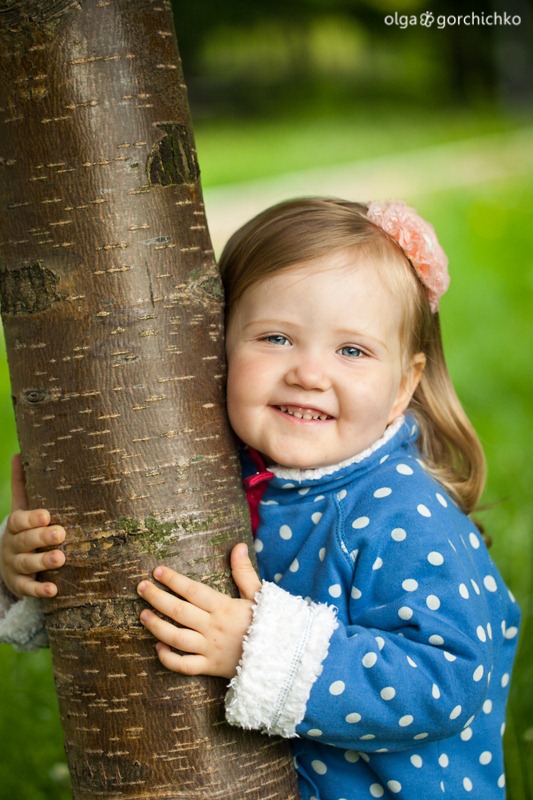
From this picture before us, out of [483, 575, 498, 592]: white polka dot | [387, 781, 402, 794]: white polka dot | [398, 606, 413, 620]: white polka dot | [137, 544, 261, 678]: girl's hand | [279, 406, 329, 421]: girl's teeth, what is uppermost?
[279, 406, 329, 421]: girl's teeth

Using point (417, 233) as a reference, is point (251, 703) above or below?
below

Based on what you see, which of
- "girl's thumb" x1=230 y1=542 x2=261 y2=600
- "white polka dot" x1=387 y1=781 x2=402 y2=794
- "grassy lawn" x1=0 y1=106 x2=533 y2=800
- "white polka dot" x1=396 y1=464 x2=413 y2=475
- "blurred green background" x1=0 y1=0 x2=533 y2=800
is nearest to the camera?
"girl's thumb" x1=230 y1=542 x2=261 y2=600

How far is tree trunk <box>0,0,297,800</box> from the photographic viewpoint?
5.88 feet

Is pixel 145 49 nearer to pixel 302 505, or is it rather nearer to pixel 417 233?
pixel 417 233

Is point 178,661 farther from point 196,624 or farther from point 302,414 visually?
point 302,414

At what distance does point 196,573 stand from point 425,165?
10.4 m

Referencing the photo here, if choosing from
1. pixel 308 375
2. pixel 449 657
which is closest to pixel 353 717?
pixel 449 657

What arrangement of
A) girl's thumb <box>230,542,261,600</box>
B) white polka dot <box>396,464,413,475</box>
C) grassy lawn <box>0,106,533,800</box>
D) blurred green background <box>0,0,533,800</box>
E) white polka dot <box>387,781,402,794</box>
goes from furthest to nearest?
blurred green background <box>0,0,533,800</box> < grassy lawn <box>0,106,533,800</box> < white polka dot <box>396,464,413,475</box> < white polka dot <box>387,781,402,794</box> < girl's thumb <box>230,542,261,600</box>

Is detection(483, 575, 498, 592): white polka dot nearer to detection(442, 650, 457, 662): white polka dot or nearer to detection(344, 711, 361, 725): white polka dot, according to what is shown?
detection(442, 650, 457, 662): white polka dot

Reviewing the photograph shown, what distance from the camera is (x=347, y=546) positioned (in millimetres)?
2020

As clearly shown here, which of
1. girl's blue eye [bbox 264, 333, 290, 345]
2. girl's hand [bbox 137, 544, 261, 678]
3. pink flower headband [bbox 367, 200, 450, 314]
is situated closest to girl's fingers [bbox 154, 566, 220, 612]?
girl's hand [bbox 137, 544, 261, 678]

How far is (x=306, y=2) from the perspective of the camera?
738 inches

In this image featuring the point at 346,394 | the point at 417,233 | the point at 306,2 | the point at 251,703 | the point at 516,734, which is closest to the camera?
the point at 251,703

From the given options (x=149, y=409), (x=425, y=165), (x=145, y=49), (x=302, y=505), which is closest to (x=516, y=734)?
(x=302, y=505)
